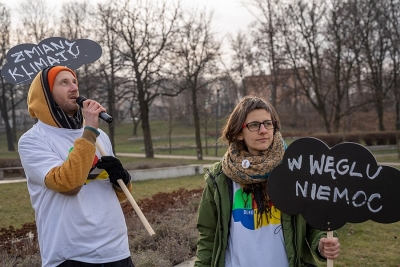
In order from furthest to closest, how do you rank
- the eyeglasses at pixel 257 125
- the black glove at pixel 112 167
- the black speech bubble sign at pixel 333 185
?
the black glove at pixel 112 167
the eyeglasses at pixel 257 125
the black speech bubble sign at pixel 333 185

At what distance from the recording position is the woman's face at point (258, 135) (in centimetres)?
260

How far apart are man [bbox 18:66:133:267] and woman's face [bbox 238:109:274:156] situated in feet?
2.40

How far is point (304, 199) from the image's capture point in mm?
2455

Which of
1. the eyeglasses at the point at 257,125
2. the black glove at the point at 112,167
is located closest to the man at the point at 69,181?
the black glove at the point at 112,167

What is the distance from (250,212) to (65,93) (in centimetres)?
123

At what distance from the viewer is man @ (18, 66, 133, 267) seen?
2.53 m

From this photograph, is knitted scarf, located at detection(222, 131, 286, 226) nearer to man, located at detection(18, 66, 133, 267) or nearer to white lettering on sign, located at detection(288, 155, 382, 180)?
white lettering on sign, located at detection(288, 155, 382, 180)

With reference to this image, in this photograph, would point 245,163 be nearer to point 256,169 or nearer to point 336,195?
point 256,169

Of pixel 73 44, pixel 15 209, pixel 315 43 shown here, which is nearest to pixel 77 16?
→ pixel 315 43

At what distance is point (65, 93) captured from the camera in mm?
2781

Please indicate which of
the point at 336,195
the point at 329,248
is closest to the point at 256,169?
the point at 336,195

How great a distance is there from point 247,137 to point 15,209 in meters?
8.76

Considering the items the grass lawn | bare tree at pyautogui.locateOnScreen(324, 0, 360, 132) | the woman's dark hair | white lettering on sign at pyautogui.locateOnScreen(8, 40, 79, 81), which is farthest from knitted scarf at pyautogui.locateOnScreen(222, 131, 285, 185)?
bare tree at pyautogui.locateOnScreen(324, 0, 360, 132)

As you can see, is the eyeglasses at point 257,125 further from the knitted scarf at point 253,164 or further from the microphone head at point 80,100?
the microphone head at point 80,100
